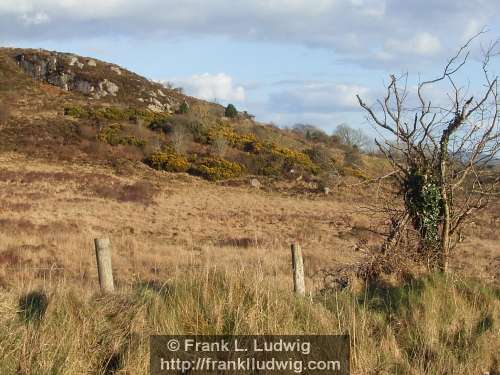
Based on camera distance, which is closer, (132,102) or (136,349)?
(136,349)

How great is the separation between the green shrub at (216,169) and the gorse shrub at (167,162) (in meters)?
0.71

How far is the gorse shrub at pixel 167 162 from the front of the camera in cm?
3566

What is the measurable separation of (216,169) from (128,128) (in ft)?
28.0

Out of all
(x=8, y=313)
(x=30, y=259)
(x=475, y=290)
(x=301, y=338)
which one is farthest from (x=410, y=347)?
(x=30, y=259)

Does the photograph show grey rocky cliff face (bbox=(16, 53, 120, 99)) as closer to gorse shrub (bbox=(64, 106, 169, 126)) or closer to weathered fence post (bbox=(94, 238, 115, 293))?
gorse shrub (bbox=(64, 106, 169, 126))

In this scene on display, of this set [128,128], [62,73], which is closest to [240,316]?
[128,128]

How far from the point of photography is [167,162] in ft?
118

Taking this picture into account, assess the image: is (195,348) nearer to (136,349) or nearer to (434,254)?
(136,349)

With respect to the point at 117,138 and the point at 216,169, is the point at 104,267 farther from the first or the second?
the point at 117,138

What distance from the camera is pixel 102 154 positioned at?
117ft

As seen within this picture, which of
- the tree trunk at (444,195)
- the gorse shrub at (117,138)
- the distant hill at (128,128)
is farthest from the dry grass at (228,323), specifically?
the gorse shrub at (117,138)

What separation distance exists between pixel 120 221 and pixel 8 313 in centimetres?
1458

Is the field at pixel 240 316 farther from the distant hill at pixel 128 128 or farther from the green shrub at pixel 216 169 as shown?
the distant hill at pixel 128 128

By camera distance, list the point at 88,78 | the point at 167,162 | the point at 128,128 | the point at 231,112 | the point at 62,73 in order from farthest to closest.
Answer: the point at 231,112
the point at 88,78
the point at 62,73
the point at 128,128
the point at 167,162
